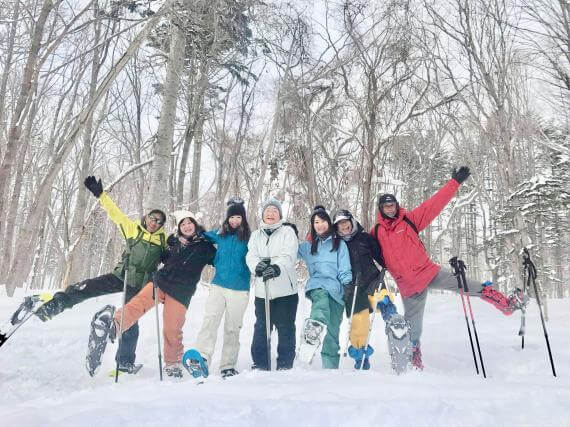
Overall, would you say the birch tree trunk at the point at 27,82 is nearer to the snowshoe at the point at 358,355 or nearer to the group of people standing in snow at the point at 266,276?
the group of people standing in snow at the point at 266,276

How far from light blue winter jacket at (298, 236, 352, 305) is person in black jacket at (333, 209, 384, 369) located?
168 mm

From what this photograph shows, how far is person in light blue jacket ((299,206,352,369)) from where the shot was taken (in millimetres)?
4066

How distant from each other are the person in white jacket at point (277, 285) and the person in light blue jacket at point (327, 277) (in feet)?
0.79

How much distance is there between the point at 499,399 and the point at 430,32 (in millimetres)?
8901

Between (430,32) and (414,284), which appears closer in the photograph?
(414,284)

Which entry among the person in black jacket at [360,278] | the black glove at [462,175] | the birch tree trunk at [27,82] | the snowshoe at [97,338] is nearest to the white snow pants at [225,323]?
the snowshoe at [97,338]

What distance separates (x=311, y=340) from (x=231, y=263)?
1.19m

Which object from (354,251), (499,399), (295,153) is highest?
(295,153)

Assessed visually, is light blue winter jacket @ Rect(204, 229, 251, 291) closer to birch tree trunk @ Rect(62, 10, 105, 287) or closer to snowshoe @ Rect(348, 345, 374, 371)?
snowshoe @ Rect(348, 345, 374, 371)

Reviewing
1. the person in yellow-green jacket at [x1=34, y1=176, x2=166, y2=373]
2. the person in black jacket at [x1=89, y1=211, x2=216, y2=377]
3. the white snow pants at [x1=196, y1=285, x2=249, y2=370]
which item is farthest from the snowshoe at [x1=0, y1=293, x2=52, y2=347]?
the white snow pants at [x1=196, y1=285, x2=249, y2=370]

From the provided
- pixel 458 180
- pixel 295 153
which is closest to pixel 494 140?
pixel 295 153

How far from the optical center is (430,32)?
367 inches

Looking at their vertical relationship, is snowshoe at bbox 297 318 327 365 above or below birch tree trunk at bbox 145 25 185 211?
below

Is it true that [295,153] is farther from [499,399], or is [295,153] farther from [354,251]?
[499,399]
